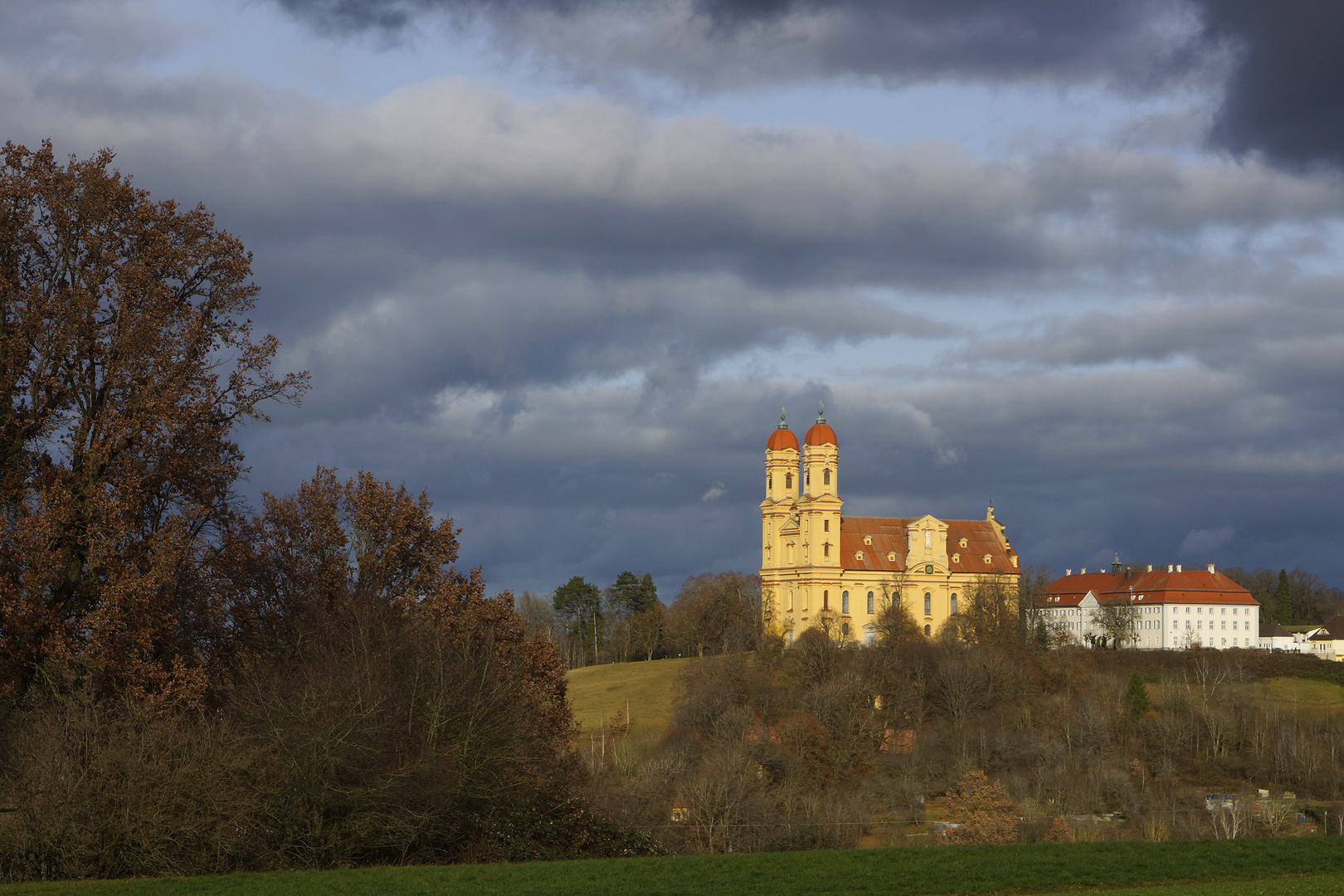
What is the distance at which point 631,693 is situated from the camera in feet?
339

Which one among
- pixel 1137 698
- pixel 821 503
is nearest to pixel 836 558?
pixel 821 503

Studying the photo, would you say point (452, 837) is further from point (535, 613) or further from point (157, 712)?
point (535, 613)

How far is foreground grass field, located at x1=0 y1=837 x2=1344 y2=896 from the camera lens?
18.9 m

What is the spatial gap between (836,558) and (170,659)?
296 ft

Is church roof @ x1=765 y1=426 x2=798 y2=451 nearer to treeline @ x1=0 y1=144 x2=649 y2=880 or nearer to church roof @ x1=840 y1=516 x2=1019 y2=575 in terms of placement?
church roof @ x1=840 y1=516 x2=1019 y2=575

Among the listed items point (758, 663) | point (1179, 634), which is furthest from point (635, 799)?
point (1179, 634)

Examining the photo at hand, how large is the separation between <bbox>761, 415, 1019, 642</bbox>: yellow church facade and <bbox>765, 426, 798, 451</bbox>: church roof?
74mm

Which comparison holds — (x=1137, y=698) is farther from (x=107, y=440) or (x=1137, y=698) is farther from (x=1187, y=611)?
(x=107, y=440)

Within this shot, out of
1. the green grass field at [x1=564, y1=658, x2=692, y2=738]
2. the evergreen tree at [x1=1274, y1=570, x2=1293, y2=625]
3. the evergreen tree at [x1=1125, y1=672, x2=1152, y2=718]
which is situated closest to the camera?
the evergreen tree at [x1=1125, y1=672, x2=1152, y2=718]

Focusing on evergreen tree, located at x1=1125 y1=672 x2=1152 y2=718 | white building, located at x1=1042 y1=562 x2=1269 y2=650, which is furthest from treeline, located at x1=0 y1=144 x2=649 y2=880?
white building, located at x1=1042 y1=562 x2=1269 y2=650

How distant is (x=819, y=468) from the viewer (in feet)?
363

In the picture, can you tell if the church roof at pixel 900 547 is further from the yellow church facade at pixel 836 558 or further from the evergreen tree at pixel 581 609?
the evergreen tree at pixel 581 609

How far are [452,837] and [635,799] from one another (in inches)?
699

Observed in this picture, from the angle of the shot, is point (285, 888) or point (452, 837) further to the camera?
point (452, 837)
